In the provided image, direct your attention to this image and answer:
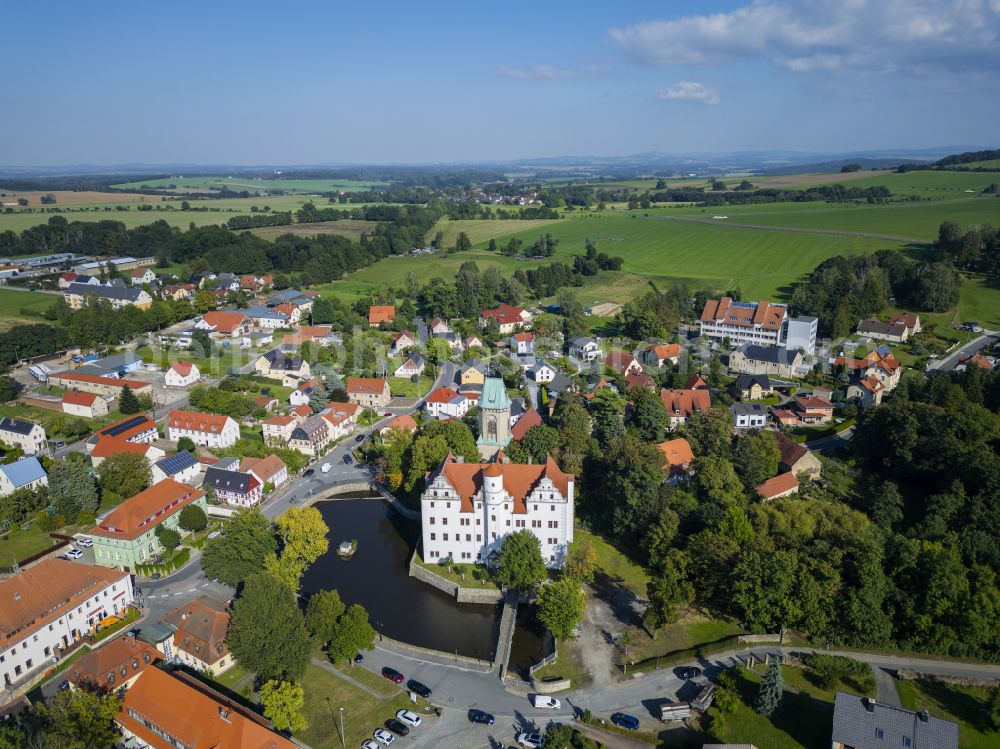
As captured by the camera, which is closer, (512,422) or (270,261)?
(512,422)

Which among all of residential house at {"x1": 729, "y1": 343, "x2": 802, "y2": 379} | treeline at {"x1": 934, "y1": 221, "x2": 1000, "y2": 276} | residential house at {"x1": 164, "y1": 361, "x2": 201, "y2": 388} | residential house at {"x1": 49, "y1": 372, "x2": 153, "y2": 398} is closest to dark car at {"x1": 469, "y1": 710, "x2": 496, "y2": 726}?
residential house at {"x1": 49, "y1": 372, "x2": 153, "y2": 398}

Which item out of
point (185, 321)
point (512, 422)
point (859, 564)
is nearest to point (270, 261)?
point (185, 321)

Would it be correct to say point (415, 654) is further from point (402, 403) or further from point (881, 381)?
point (881, 381)

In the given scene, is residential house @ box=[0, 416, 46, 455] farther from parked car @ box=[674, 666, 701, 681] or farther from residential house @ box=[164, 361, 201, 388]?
parked car @ box=[674, 666, 701, 681]

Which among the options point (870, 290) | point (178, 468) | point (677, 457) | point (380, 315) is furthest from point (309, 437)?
point (870, 290)

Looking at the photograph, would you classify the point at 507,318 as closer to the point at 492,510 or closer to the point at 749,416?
the point at 749,416

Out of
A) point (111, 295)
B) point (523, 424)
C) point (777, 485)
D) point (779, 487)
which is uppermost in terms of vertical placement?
point (111, 295)
